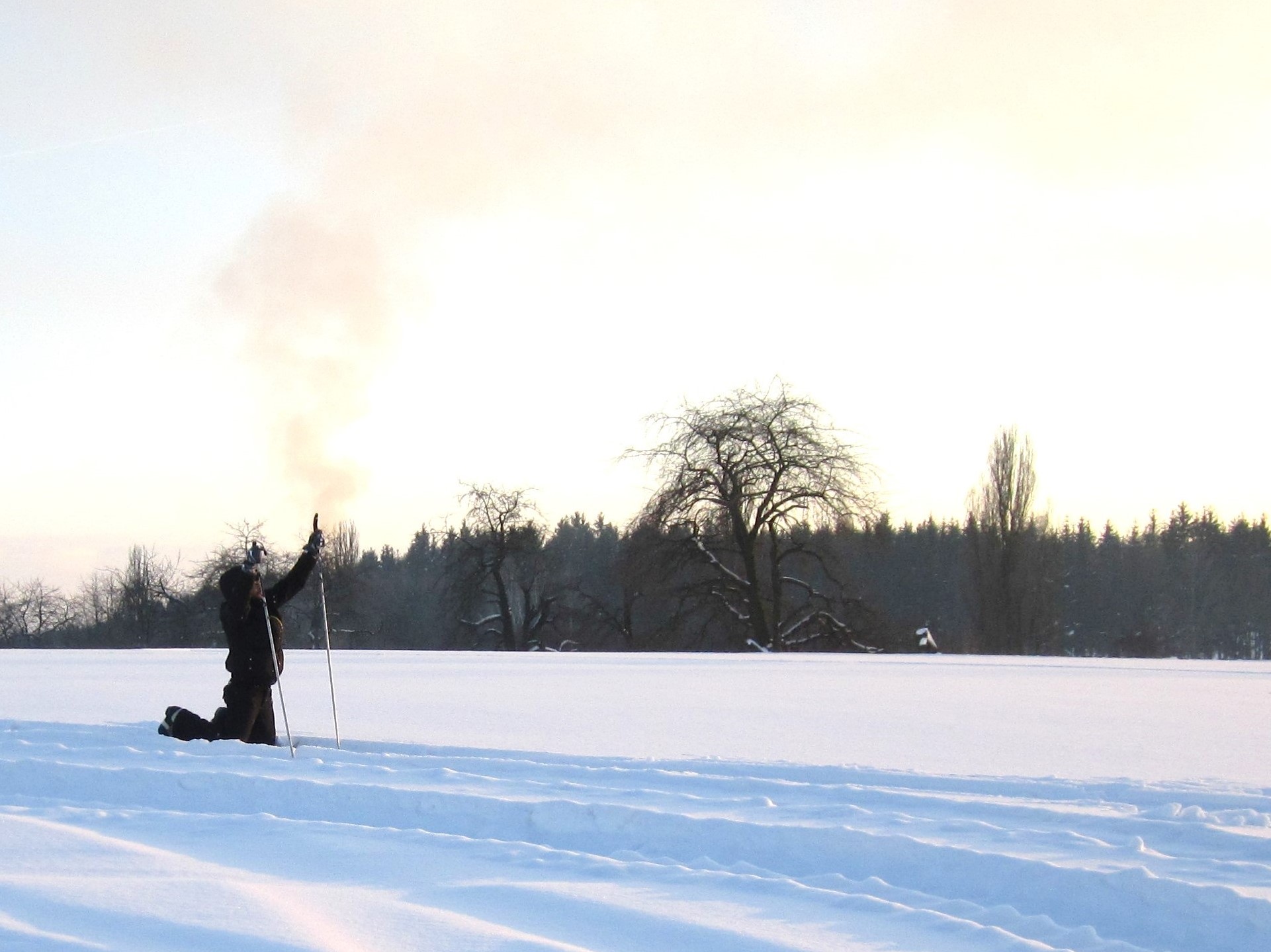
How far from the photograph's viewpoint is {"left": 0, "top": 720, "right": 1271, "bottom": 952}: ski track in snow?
160 inches

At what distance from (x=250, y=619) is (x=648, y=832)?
15.0ft

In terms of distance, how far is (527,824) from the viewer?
18.6 feet

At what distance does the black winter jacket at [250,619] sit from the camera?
8695mm

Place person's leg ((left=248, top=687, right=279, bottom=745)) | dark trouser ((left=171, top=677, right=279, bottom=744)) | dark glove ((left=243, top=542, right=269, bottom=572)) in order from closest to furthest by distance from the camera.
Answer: dark trouser ((left=171, top=677, right=279, bottom=744)) < person's leg ((left=248, top=687, right=279, bottom=745)) < dark glove ((left=243, top=542, right=269, bottom=572))

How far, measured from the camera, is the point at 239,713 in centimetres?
853

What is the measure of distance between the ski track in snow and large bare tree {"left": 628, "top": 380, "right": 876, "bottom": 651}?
23036mm

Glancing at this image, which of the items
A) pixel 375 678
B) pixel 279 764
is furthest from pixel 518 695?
pixel 279 764

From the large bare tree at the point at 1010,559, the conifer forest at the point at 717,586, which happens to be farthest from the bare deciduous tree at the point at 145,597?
the large bare tree at the point at 1010,559

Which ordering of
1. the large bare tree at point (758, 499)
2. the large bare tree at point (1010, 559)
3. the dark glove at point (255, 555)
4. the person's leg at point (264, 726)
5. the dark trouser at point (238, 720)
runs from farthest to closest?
the large bare tree at point (1010, 559), the large bare tree at point (758, 499), the dark glove at point (255, 555), the person's leg at point (264, 726), the dark trouser at point (238, 720)

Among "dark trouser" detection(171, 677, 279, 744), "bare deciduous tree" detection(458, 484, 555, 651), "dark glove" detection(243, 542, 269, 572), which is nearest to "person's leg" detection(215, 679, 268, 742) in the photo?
"dark trouser" detection(171, 677, 279, 744)

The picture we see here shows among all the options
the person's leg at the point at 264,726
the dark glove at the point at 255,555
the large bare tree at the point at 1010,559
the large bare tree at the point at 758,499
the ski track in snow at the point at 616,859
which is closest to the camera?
the ski track in snow at the point at 616,859

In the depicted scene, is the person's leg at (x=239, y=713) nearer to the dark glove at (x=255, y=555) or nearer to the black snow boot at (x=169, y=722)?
the black snow boot at (x=169, y=722)

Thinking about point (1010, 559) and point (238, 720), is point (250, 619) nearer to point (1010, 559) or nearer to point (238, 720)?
point (238, 720)

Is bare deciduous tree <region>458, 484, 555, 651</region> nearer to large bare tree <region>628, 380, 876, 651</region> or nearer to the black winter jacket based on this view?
large bare tree <region>628, 380, 876, 651</region>
